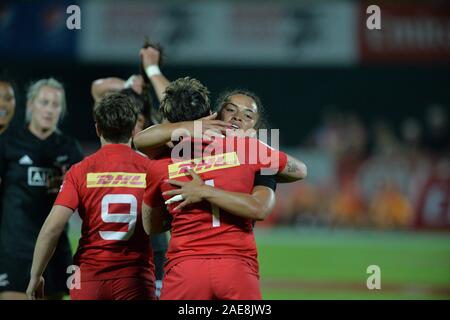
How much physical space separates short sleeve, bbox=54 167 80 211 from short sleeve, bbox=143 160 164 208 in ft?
1.54

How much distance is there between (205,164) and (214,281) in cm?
67

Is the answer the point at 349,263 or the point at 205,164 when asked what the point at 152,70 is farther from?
the point at 349,263

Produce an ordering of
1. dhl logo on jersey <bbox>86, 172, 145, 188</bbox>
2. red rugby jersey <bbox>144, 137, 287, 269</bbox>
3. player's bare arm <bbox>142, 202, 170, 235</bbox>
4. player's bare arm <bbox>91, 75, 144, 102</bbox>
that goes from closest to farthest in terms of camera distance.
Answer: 1. red rugby jersey <bbox>144, 137, 287, 269</bbox>
2. player's bare arm <bbox>142, 202, 170, 235</bbox>
3. dhl logo on jersey <bbox>86, 172, 145, 188</bbox>
4. player's bare arm <bbox>91, 75, 144, 102</bbox>

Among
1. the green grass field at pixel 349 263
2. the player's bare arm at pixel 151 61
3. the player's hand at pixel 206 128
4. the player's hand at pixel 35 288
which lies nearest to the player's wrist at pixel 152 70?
the player's bare arm at pixel 151 61

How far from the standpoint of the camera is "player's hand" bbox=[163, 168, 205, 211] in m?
3.90

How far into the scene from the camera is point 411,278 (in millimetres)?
10742

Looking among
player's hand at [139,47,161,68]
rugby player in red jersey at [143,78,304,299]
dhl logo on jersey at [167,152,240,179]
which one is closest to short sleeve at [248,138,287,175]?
rugby player in red jersey at [143,78,304,299]

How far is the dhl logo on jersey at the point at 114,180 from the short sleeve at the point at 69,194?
88mm

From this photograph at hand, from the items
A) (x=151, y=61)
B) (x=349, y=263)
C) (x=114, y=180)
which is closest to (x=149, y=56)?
(x=151, y=61)

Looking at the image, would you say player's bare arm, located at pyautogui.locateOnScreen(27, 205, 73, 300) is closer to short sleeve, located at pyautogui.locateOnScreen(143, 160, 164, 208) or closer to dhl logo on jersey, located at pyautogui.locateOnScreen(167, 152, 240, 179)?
short sleeve, located at pyautogui.locateOnScreen(143, 160, 164, 208)

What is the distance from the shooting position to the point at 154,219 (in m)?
4.23

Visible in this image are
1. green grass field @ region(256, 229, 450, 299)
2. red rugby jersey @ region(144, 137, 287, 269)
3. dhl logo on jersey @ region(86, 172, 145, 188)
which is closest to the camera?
red rugby jersey @ region(144, 137, 287, 269)

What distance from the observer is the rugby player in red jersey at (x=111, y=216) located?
443 centimetres
